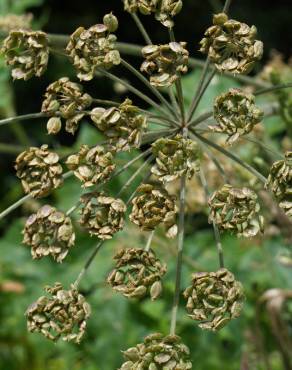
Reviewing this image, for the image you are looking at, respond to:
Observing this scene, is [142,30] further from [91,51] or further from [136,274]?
[136,274]

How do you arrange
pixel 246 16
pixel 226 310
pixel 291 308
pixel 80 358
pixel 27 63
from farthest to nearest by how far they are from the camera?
1. pixel 246 16
2. pixel 80 358
3. pixel 291 308
4. pixel 27 63
5. pixel 226 310

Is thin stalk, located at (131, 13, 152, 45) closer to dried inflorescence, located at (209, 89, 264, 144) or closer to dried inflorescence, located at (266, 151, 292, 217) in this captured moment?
dried inflorescence, located at (209, 89, 264, 144)

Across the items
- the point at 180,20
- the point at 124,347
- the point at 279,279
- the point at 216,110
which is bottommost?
the point at 180,20

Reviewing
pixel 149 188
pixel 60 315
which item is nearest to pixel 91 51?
pixel 149 188

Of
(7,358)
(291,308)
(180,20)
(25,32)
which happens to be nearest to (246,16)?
(180,20)

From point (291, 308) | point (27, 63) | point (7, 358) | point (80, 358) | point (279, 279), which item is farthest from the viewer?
point (7, 358)

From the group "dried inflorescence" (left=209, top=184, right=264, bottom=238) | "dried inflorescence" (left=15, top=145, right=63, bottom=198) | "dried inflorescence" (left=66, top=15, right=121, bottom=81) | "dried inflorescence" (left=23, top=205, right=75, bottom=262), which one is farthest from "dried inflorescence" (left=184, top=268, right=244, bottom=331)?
"dried inflorescence" (left=66, top=15, right=121, bottom=81)

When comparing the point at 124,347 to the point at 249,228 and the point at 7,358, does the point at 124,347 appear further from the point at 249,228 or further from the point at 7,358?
the point at 249,228
